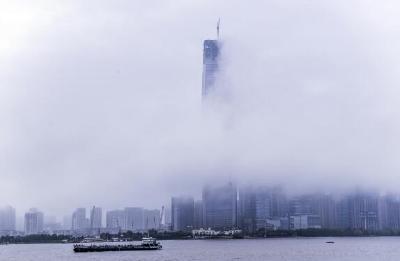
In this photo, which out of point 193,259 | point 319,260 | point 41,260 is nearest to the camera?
point 319,260

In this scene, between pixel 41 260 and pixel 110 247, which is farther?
pixel 110 247

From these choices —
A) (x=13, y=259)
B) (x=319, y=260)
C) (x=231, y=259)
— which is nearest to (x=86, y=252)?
(x=13, y=259)

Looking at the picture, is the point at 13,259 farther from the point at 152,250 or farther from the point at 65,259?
the point at 152,250

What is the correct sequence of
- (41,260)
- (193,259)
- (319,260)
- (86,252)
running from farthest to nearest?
1. (86,252)
2. (41,260)
3. (193,259)
4. (319,260)

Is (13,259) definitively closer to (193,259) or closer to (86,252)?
(86,252)

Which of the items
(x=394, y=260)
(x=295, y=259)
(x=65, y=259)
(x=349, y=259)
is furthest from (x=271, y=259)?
(x=65, y=259)

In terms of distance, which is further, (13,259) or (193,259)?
(13,259)

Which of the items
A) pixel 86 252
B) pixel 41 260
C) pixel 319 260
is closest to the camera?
pixel 319 260

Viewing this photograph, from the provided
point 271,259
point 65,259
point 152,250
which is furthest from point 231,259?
point 152,250
